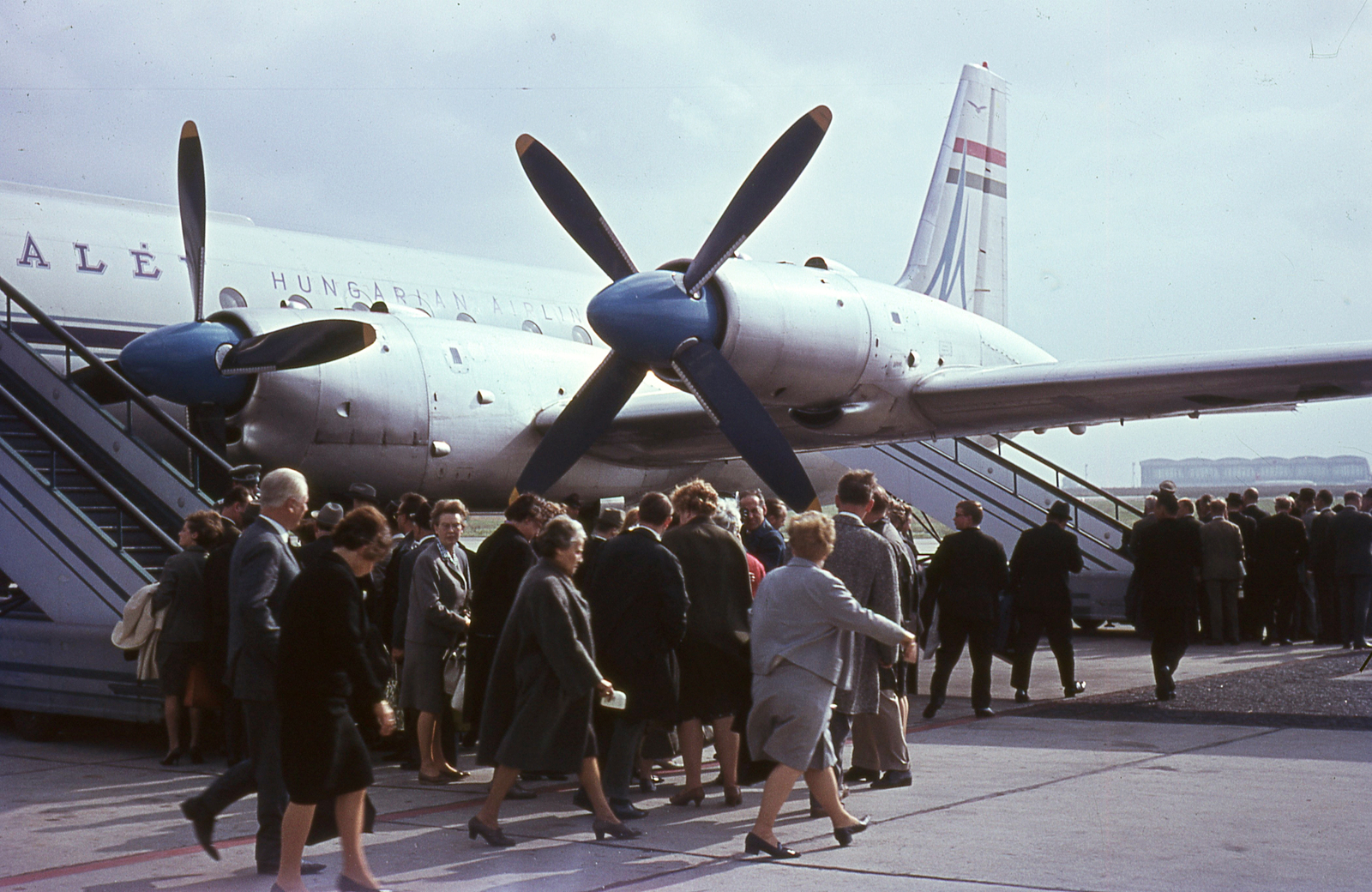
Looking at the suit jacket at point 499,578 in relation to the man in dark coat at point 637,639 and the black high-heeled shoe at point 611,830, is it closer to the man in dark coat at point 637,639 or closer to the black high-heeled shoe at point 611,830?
the man in dark coat at point 637,639

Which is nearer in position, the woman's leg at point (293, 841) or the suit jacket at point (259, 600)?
the woman's leg at point (293, 841)

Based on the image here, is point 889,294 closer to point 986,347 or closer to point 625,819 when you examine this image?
point 986,347

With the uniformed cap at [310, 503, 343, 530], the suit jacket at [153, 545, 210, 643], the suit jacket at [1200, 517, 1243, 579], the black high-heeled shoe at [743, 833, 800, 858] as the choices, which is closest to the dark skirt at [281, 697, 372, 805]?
the black high-heeled shoe at [743, 833, 800, 858]

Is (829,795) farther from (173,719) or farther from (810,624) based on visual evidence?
(173,719)

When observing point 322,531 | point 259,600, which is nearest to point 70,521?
point 322,531

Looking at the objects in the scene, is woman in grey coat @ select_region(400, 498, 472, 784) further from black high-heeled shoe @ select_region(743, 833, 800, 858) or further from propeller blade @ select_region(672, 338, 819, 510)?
propeller blade @ select_region(672, 338, 819, 510)

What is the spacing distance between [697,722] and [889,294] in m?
6.54

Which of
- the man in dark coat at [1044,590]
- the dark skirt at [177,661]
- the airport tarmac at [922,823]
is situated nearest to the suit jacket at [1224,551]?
the man in dark coat at [1044,590]

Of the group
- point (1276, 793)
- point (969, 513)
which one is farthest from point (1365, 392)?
point (1276, 793)

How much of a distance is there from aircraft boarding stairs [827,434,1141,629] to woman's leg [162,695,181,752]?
10325mm

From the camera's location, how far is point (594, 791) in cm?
584

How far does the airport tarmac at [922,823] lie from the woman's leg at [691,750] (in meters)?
0.16

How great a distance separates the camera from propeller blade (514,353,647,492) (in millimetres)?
11352

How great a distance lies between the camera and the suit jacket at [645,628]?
249 inches
